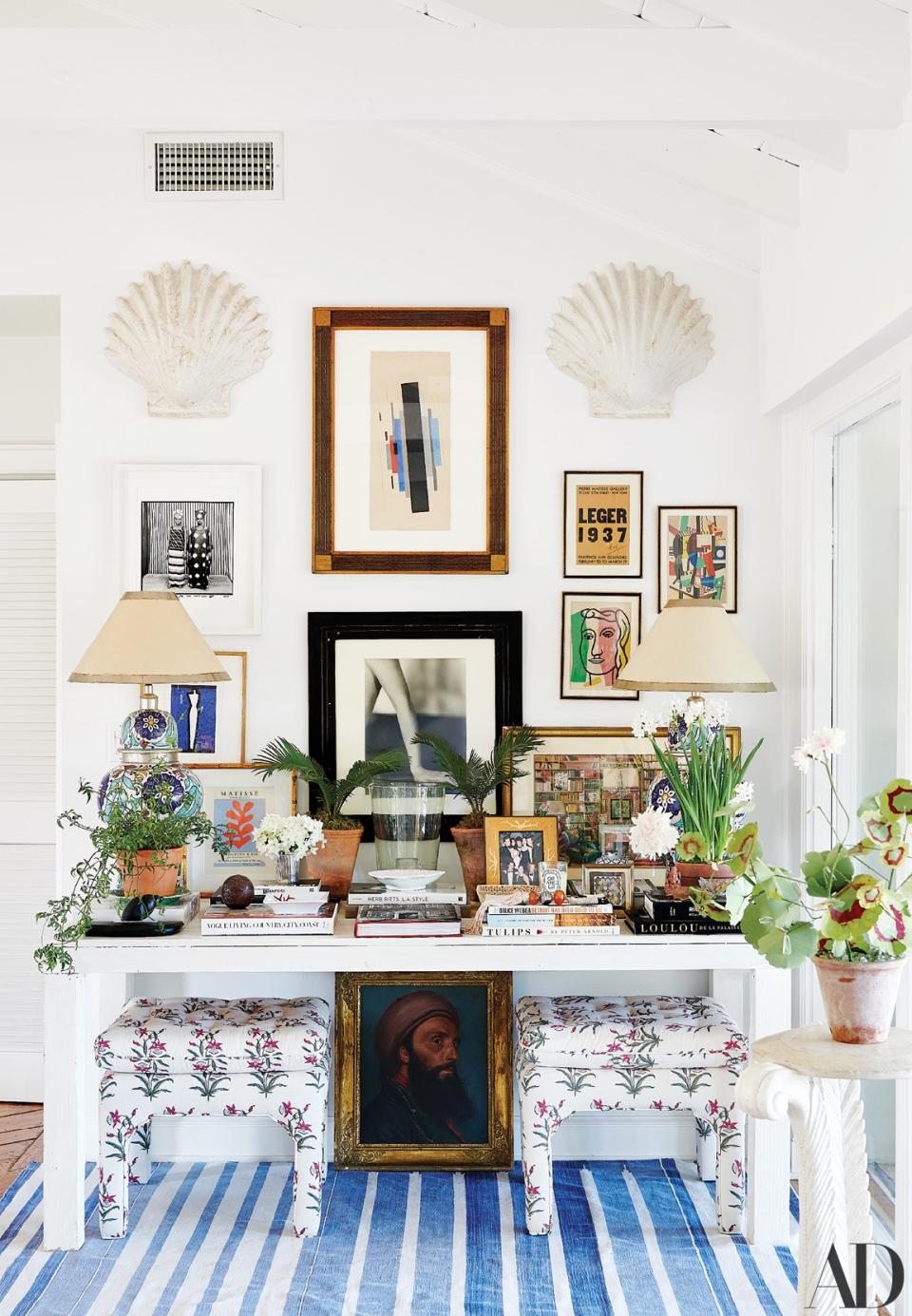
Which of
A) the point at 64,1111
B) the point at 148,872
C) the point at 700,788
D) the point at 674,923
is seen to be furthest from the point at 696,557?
the point at 64,1111

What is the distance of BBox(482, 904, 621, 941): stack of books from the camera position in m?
2.87

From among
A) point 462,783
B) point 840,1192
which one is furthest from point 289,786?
point 840,1192

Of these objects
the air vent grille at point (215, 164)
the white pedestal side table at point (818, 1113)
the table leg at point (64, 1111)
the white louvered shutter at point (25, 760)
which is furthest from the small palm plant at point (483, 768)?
the air vent grille at point (215, 164)

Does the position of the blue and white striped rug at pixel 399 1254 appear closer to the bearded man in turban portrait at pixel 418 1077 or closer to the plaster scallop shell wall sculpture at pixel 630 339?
the bearded man in turban portrait at pixel 418 1077

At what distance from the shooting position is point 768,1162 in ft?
9.32

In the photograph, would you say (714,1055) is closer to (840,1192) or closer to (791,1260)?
(791,1260)

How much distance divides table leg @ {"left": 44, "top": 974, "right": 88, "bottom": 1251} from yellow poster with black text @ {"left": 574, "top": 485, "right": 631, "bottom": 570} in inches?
67.6

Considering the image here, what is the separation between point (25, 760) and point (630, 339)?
2281mm

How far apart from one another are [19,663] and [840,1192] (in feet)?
9.89

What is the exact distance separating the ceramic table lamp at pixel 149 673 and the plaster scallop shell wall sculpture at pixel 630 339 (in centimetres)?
127

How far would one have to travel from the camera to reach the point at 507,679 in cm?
336

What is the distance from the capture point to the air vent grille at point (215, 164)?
132 inches

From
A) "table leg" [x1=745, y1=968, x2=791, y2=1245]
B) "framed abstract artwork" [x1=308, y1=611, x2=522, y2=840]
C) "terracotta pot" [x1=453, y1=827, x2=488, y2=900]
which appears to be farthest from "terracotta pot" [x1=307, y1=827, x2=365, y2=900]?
"table leg" [x1=745, y1=968, x2=791, y2=1245]

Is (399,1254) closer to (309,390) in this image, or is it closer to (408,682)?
(408,682)
